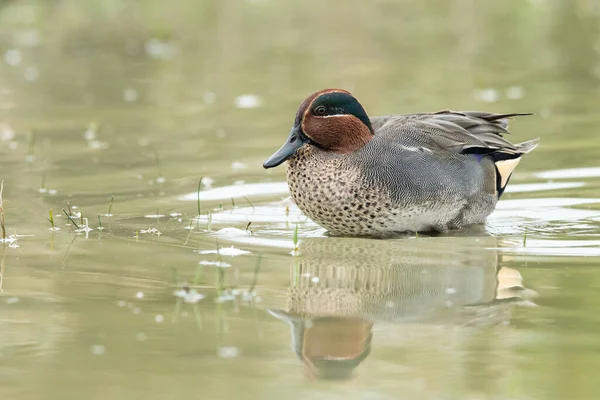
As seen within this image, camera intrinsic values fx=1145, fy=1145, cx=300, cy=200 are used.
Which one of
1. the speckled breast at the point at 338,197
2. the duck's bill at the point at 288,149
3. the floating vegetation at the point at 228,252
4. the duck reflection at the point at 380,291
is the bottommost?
the duck reflection at the point at 380,291

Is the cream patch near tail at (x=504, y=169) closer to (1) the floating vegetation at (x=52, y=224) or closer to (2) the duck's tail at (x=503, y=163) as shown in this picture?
(2) the duck's tail at (x=503, y=163)

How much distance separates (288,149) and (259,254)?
2.78 feet

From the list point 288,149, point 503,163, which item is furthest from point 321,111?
point 503,163

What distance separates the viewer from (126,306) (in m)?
4.99

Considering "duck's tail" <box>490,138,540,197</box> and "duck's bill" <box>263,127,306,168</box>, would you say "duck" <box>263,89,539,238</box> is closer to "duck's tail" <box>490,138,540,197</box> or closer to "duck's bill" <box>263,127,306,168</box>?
"duck's bill" <box>263,127,306,168</box>

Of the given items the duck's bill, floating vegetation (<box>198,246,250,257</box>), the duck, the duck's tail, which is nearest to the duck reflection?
the duck

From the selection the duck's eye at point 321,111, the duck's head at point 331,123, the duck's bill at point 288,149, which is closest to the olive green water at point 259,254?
the duck's bill at point 288,149

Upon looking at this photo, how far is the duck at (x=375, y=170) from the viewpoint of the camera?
255 inches

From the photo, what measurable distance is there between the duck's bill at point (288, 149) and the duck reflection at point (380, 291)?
0.49 meters

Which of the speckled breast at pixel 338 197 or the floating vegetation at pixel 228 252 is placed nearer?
the floating vegetation at pixel 228 252

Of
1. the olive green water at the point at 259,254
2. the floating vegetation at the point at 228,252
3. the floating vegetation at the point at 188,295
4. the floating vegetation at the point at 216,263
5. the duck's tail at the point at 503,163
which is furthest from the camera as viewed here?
the duck's tail at the point at 503,163

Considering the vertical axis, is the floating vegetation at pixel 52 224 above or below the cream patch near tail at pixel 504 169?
below

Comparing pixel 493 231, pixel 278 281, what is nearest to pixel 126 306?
pixel 278 281

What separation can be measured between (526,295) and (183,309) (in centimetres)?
154
